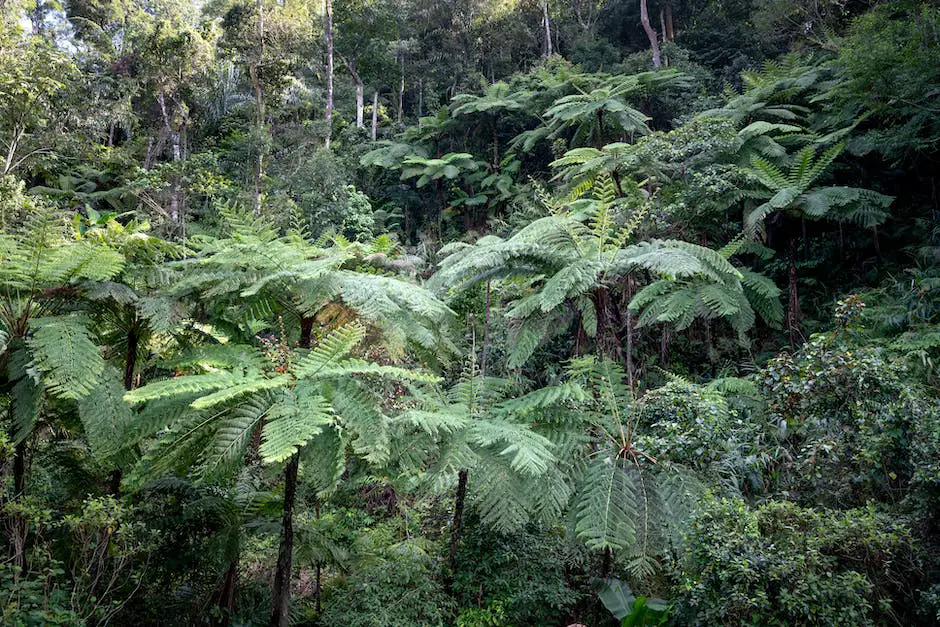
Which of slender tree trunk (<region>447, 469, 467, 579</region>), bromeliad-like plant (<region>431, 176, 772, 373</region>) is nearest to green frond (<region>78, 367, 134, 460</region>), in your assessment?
slender tree trunk (<region>447, 469, 467, 579</region>)

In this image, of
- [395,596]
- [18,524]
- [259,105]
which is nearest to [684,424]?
[395,596]

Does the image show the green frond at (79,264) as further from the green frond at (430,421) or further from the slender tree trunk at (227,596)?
the slender tree trunk at (227,596)

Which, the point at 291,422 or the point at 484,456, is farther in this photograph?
the point at 484,456

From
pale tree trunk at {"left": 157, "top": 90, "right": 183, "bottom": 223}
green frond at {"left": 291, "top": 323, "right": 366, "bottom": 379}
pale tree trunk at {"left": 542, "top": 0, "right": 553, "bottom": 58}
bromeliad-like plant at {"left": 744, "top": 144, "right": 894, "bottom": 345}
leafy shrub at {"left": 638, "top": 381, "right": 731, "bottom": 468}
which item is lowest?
leafy shrub at {"left": 638, "top": 381, "right": 731, "bottom": 468}

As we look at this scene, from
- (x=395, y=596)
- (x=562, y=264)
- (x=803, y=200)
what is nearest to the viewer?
(x=395, y=596)

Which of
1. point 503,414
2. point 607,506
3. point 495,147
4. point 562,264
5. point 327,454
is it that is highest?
point 495,147

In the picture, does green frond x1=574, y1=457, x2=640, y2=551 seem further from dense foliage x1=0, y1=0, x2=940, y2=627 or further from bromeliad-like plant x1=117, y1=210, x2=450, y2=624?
bromeliad-like plant x1=117, y1=210, x2=450, y2=624

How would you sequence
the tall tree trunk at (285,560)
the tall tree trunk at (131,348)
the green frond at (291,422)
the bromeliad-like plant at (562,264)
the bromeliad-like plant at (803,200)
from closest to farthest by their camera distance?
the green frond at (291,422) < the tall tree trunk at (285,560) < the tall tree trunk at (131,348) < the bromeliad-like plant at (562,264) < the bromeliad-like plant at (803,200)

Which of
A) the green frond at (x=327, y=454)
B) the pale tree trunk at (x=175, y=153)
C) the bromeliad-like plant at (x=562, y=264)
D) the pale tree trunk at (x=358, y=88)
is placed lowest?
the green frond at (x=327, y=454)

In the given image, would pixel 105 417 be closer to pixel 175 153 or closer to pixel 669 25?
pixel 175 153

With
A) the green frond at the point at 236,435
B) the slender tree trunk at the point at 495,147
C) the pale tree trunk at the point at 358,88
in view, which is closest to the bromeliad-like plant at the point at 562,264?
the green frond at the point at 236,435

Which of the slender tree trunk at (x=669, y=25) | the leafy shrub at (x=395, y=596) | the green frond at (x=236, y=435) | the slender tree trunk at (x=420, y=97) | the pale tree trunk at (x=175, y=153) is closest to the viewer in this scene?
the green frond at (x=236, y=435)

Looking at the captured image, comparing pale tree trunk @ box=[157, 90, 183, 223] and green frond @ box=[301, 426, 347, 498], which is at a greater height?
pale tree trunk @ box=[157, 90, 183, 223]

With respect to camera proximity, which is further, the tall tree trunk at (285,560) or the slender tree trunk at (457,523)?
the slender tree trunk at (457,523)
